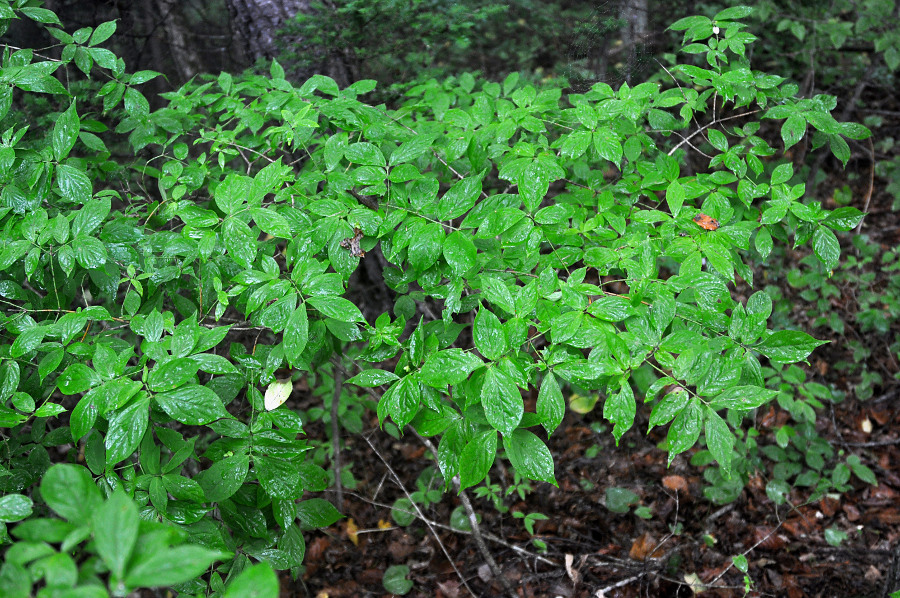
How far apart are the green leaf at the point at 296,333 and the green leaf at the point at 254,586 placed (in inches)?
23.0

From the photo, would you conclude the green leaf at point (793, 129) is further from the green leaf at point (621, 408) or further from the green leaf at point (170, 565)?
the green leaf at point (170, 565)

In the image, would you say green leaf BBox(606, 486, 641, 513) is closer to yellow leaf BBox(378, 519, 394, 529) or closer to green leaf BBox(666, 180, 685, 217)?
yellow leaf BBox(378, 519, 394, 529)

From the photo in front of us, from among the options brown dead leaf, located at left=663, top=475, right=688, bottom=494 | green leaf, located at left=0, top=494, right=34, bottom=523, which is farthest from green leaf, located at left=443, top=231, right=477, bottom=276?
brown dead leaf, located at left=663, top=475, right=688, bottom=494

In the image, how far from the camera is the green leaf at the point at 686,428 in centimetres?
128

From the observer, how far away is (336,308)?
4.39 ft

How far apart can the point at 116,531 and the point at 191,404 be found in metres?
0.53

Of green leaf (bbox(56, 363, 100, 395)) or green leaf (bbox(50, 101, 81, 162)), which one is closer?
green leaf (bbox(56, 363, 100, 395))

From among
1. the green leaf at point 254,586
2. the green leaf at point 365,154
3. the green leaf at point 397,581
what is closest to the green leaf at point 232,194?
the green leaf at point 365,154

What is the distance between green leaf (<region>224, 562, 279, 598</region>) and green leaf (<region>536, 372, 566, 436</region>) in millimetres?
661

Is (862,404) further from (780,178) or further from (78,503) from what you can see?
(78,503)

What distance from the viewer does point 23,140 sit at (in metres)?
2.46

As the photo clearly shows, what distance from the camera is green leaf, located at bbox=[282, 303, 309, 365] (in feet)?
4.33

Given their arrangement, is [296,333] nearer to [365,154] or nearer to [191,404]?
[191,404]

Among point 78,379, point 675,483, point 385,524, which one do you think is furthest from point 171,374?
point 675,483
